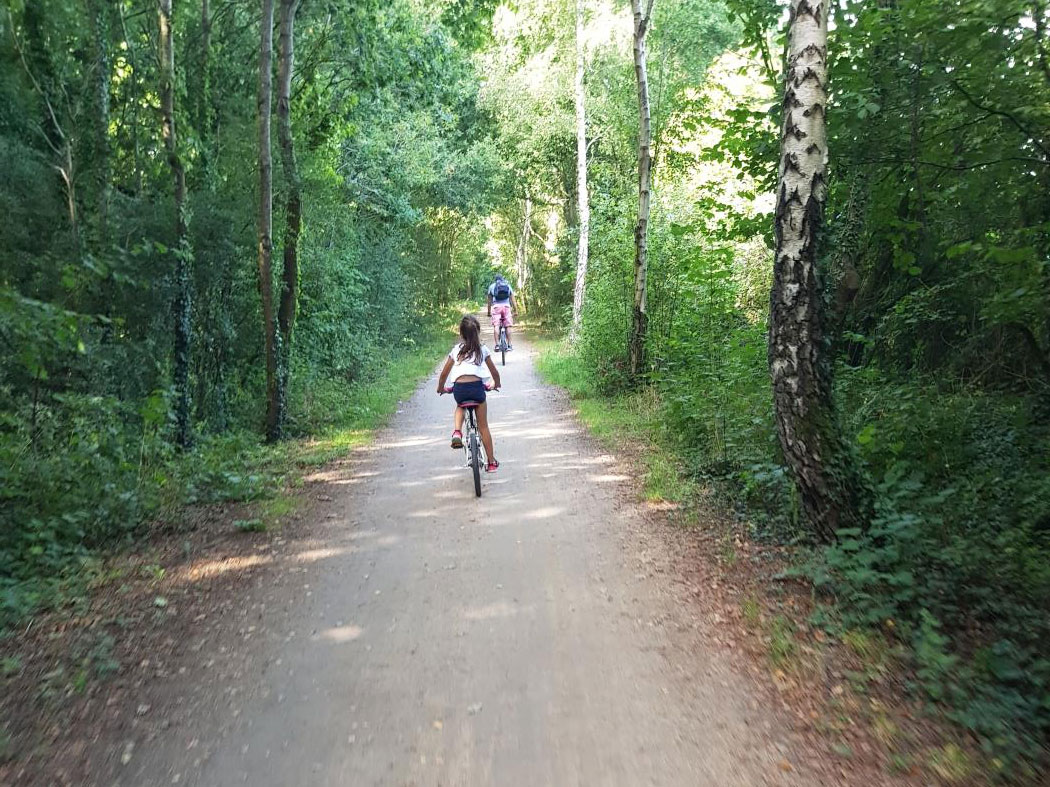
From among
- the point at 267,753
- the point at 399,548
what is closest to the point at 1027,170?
the point at 399,548

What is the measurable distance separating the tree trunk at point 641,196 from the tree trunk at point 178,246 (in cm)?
676

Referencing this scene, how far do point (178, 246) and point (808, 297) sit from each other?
808 centimetres

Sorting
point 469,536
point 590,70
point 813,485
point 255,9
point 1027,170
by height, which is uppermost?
point 590,70

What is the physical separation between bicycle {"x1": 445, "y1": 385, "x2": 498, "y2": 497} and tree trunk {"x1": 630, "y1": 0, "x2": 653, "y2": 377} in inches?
206

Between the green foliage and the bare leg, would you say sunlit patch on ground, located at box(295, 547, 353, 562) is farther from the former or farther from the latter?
the bare leg

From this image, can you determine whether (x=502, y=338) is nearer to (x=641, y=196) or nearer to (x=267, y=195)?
(x=641, y=196)

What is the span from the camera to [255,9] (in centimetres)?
1177

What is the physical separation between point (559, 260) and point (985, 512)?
2688 cm

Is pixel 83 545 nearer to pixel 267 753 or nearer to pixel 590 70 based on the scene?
pixel 267 753

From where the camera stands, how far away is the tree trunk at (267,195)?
389 inches

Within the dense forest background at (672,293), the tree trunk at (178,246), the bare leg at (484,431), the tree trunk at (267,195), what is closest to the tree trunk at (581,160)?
the dense forest background at (672,293)

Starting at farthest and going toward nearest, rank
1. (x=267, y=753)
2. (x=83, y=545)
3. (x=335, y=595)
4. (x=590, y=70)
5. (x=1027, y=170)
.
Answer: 1. (x=590, y=70)
2. (x=1027, y=170)
3. (x=83, y=545)
4. (x=335, y=595)
5. (x=267, y=753)

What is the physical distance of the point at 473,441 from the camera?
7824mm

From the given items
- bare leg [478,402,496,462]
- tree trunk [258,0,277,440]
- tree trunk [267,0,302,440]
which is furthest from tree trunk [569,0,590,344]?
bare leg [478,402,496,462]
